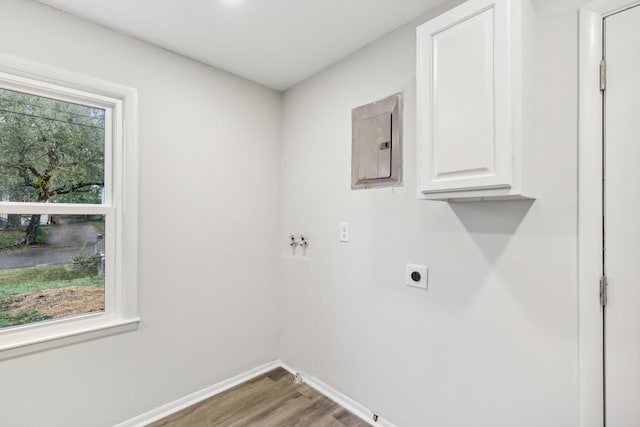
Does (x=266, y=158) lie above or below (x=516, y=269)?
above

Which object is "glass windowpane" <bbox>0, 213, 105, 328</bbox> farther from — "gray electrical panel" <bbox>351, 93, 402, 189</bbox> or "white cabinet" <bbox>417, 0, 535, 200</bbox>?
"white cabinet" <bbox>417, 0, 535, 200</bbox>

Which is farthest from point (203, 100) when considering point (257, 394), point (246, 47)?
point (257, 394)

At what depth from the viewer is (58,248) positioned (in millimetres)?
1693

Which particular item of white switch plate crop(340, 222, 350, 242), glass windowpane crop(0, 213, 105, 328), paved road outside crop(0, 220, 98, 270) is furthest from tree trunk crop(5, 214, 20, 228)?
white switch plate crop(340, 222, 350, 242)

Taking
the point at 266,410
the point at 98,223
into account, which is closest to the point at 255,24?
the point at 98,223

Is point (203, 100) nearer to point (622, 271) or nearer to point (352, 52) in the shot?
point (352, 52)

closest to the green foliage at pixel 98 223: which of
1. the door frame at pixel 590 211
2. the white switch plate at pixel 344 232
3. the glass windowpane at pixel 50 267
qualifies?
the glass windowpane at pixel 50 267

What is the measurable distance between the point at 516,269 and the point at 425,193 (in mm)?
505

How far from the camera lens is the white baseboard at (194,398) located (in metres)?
1.86

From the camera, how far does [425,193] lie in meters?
1.37

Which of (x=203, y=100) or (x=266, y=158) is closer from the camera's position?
(x=203, y=100)

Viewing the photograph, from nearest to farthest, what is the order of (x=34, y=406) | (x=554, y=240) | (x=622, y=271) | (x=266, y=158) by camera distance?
1. (x=622, y=271)
2. (x=554, y=240)
3. (x=34, y=406)
4. (x=266, y=158)

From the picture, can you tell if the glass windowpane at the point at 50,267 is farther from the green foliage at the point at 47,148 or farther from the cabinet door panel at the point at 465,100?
the cabinet door panel at the point at 465,100

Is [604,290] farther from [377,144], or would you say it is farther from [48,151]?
[48,151]
